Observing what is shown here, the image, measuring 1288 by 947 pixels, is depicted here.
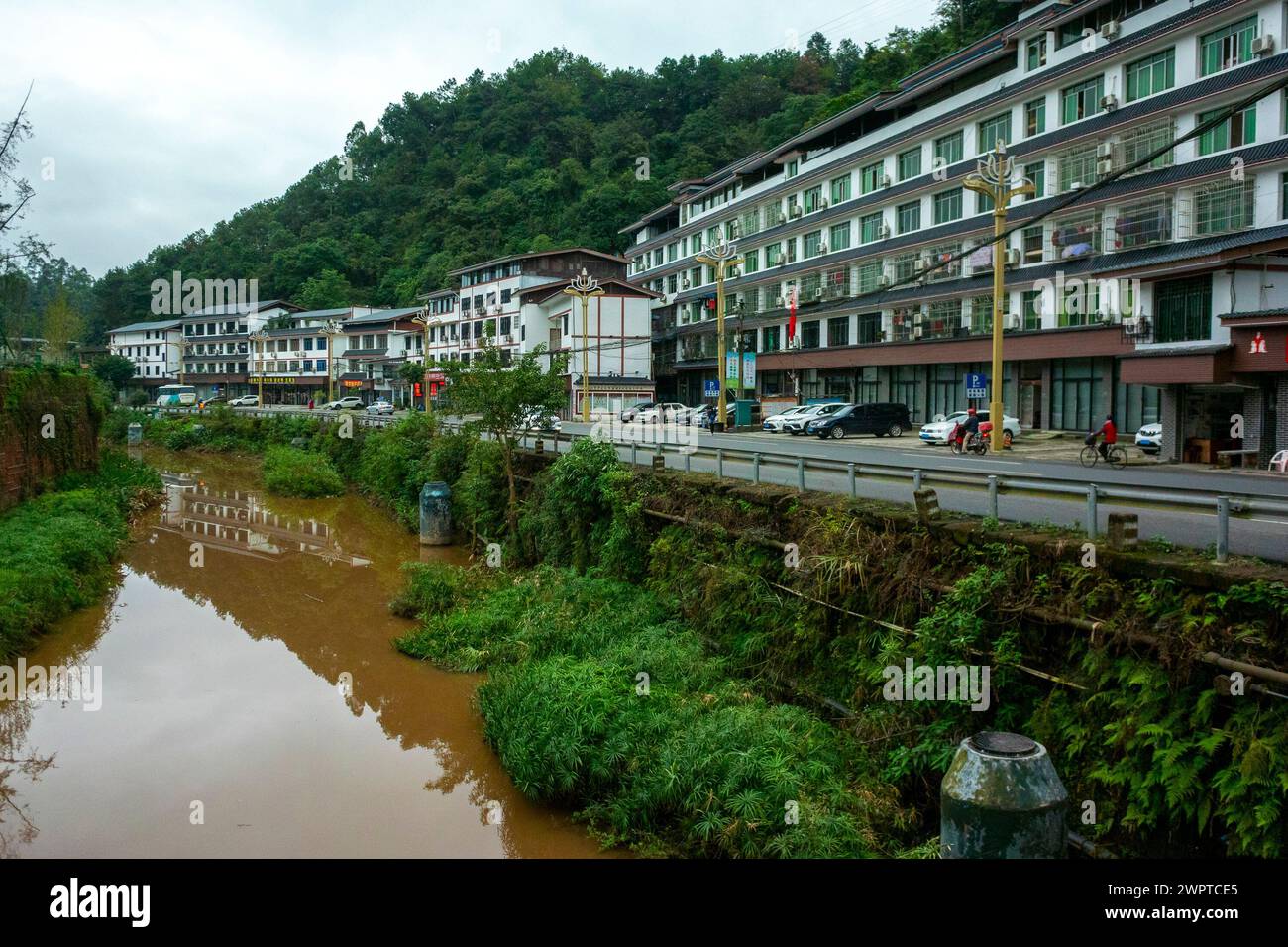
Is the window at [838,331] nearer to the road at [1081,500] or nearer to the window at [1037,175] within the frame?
the window at [1037,175]

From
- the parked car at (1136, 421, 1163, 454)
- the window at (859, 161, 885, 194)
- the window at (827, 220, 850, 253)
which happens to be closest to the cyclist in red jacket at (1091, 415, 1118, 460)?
the parked car at (1136, 421, 1163, 454)

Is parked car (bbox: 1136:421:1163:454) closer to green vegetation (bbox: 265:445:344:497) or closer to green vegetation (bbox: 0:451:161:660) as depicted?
green vegetation (bbox: 0:451:161:660)

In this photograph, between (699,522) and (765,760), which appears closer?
(765,760)

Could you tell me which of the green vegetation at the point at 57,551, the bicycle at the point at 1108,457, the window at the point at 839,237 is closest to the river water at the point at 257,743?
the green vegetation at the point at 57,551

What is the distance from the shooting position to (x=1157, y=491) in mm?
8555

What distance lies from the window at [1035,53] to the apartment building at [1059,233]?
0.21ft

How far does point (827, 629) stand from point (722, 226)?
4960 cm

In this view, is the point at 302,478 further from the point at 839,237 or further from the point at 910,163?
the point at 910,163

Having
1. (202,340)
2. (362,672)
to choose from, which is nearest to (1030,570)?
(362,672)

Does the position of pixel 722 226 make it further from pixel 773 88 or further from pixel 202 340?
pixel 202 340

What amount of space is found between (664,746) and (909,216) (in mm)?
37369

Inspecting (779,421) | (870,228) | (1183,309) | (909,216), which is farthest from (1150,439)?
(870,228)

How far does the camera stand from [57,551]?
65.9ft

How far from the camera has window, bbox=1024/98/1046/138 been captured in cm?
3444
